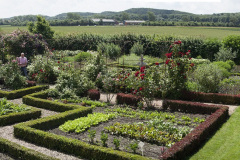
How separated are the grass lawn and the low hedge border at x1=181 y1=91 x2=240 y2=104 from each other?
105 inches

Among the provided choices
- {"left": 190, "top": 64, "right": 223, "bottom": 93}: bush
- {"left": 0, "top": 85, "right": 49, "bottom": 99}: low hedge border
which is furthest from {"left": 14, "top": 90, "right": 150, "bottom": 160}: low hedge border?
{"left": 190, "top": 64, "right": 223, "bottom": 93}: bush

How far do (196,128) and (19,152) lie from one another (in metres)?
5.04

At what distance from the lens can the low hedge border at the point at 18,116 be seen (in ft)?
31.2

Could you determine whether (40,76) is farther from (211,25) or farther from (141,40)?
(211,25)

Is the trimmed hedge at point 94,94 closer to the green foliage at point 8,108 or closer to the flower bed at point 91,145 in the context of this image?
the flower bed at point 91,145

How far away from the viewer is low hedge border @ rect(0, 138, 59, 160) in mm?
6668

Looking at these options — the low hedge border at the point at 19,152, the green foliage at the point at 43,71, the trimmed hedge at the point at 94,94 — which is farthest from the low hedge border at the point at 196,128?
the green foliage at the point at 43,71

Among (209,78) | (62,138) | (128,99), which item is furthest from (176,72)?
(62,138)

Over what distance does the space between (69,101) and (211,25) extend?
5927 centimetres

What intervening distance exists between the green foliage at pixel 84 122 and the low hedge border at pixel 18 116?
179cm

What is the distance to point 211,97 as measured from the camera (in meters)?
11.9

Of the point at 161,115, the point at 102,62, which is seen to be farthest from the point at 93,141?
the point at 102,62

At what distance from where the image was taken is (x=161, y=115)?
→ 9.91 metres

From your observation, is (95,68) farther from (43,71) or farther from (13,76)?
(13,76)
